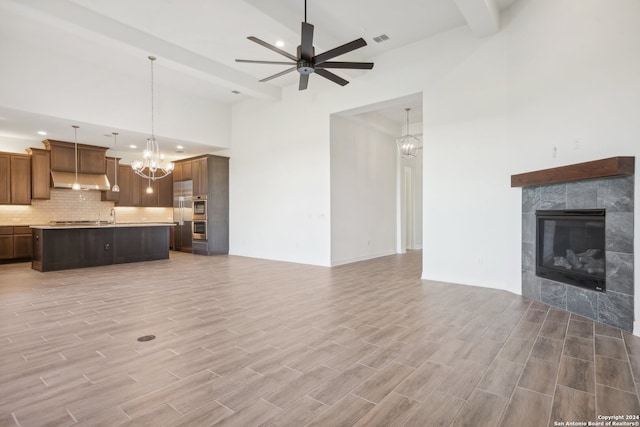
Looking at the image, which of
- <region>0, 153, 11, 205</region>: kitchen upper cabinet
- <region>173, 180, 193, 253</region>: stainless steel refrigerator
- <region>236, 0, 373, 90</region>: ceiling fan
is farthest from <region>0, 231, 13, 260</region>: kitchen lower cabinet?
<region>236, 0, 373, 90</region>: ceiling fan

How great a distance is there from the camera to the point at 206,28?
17.2 feet

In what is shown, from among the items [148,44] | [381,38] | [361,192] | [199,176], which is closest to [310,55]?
[381,38]

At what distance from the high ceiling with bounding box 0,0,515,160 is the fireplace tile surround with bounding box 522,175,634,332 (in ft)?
8.59

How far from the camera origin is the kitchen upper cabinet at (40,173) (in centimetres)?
830

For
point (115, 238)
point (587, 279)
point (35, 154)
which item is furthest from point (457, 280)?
point (35, 154)

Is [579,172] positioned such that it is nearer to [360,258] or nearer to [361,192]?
[361,192]

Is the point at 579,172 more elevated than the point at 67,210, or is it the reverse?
the point at 579,172

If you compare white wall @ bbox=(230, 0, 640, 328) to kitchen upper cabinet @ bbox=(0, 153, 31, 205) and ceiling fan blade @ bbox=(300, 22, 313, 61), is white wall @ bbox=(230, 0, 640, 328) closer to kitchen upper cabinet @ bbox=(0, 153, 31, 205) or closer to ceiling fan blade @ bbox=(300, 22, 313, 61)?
ceiling fan blade @ bbox=(300, 22, 313, 61)

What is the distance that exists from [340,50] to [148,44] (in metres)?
3.71

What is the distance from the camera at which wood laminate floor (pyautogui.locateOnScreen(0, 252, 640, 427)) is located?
6.26 feet

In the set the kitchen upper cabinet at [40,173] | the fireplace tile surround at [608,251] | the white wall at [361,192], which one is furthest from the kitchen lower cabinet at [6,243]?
the fireplace tile surround at [608,251]

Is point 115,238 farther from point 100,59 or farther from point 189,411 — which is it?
point 189,411

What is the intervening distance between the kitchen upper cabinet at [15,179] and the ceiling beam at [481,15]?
10.2 metres

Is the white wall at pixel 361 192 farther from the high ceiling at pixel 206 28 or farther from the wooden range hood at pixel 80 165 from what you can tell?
the wooden range hood at pixel 80 165
